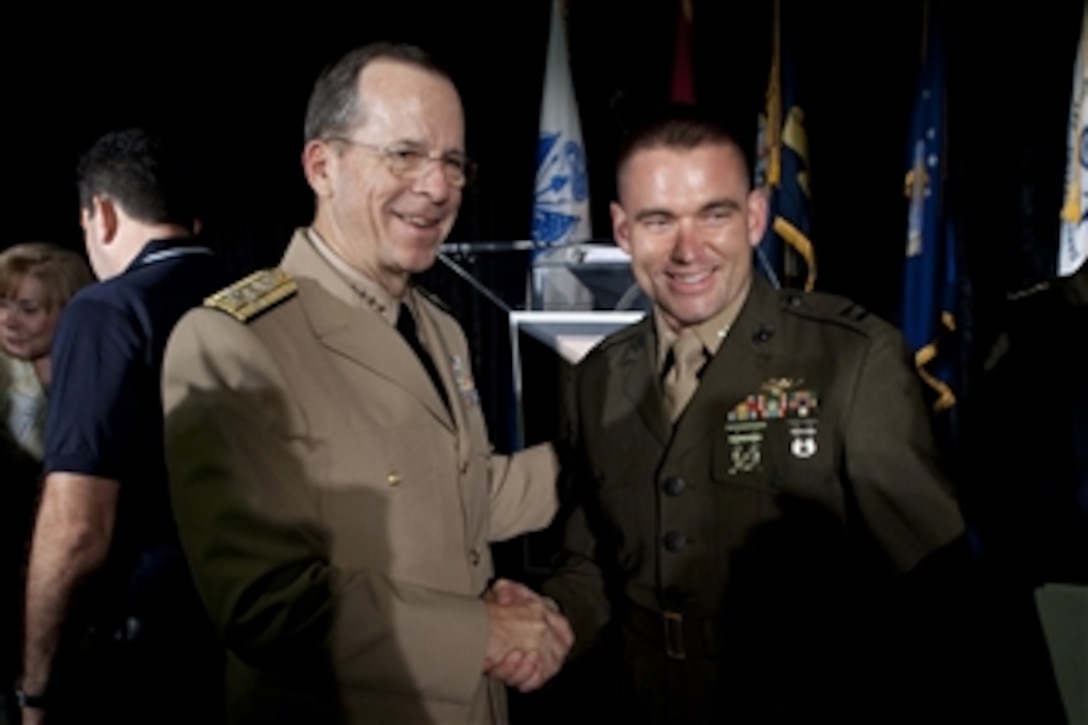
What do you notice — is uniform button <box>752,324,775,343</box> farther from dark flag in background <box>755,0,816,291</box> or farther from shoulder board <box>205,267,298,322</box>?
dark flag in background <box>755,0,816,291</box>

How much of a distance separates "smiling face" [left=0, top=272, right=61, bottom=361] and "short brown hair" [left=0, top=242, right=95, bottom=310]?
1cm

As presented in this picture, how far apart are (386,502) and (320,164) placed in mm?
616

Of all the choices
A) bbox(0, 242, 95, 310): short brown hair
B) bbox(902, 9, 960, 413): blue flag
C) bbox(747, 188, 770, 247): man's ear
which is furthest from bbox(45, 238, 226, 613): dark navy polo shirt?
bbox(902, 9, 960, 413): blue flag

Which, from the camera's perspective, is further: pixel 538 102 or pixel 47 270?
pixel 538 102

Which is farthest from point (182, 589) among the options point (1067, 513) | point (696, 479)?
point (1067, 513)

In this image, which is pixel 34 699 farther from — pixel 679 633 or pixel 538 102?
pixel 538 102

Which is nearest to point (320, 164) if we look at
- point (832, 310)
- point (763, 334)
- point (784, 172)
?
point (763, 334)

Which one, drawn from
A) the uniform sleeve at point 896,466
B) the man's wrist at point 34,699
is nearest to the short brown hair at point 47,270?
the man's wrist at point 34,699

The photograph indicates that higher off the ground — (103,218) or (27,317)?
(103,218)

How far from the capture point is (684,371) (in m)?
1.67

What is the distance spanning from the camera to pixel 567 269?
2.89 meters

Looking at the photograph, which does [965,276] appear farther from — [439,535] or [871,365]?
[439,535]

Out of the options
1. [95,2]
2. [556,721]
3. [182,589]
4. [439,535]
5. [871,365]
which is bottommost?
[556,721]

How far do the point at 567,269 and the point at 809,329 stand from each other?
4.53 feet
